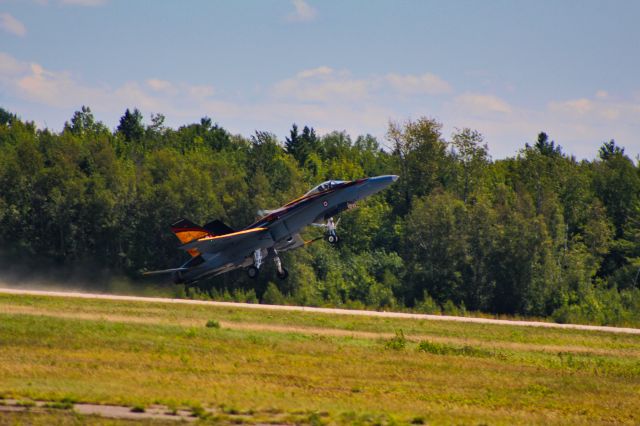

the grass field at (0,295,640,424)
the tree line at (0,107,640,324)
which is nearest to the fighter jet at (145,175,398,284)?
the grass field at (0,295,640,424)

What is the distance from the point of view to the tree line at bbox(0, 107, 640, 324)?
6662cm

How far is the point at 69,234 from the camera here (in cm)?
6938

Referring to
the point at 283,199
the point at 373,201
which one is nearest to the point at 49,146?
the point at 283,199

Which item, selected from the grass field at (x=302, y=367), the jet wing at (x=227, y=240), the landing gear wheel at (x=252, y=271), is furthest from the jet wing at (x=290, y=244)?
the grass field at (x=302, y=367)

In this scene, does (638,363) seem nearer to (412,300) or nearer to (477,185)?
(412,300)

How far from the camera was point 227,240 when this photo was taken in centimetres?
4422

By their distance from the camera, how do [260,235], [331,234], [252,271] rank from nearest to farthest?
[331,234] < [260,235] < [252,271]

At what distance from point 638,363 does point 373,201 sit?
51.7m

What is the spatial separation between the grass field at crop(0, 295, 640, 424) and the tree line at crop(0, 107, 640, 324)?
15977 millimetres

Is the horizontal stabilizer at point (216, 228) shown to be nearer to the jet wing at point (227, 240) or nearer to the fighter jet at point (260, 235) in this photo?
the fighter jet at point (260, 235)

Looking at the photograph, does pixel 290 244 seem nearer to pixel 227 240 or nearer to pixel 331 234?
pixel 227 240

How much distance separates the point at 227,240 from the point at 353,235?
36.4 m

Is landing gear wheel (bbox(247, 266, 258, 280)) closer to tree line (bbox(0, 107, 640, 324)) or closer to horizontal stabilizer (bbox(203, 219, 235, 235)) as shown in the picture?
horizontal stabilizer (bbox(203, 219, 235, 235))

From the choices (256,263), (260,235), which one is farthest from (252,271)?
(260,235)
